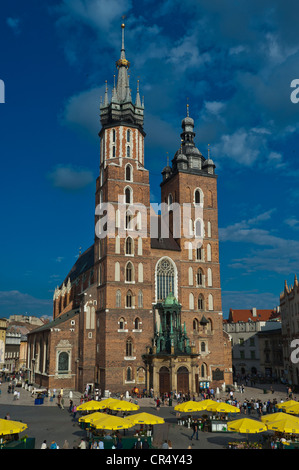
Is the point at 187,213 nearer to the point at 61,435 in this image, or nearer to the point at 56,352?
the point at 56,352

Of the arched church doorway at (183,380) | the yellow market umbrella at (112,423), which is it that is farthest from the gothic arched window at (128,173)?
the yellow market umbrella at (112,423)

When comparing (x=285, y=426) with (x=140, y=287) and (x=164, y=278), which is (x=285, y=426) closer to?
(x=140, y=287)

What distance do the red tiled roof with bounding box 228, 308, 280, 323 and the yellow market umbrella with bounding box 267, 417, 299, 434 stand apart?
70.0 meters

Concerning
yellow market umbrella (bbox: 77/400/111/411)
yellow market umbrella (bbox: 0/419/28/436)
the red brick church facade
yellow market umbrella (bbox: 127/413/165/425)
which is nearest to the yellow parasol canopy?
yellow market umbrella (bbox: 127/413/165/425)

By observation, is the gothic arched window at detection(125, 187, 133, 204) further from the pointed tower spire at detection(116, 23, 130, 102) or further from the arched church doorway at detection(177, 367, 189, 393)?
the arched church doorway at detection(177, 367, 189, 393)

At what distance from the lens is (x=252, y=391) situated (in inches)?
2032

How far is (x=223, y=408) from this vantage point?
27.3 meters

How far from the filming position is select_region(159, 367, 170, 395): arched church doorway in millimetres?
44812

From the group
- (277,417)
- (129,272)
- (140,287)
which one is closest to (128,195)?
(129,272)

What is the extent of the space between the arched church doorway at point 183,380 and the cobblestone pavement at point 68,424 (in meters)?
3.60

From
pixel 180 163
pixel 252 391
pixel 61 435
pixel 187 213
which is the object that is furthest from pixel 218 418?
pixel 180 163
